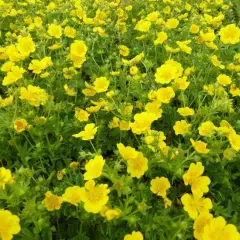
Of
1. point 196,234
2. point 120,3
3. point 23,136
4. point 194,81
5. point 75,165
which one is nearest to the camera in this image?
point 196,234

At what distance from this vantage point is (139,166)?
2.02 m

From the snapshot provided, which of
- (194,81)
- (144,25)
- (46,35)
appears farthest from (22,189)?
(144,25)

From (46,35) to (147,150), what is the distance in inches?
64.4

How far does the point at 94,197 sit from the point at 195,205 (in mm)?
484

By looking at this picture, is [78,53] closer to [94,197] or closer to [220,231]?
[94,197]

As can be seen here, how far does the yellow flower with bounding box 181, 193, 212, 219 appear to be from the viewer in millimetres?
1828

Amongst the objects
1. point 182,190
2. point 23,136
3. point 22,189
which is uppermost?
point 22,189

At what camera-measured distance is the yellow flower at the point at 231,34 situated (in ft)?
10.1

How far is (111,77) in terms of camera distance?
2.93 meters

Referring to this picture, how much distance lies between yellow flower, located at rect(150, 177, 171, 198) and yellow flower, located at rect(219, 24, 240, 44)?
1551mm

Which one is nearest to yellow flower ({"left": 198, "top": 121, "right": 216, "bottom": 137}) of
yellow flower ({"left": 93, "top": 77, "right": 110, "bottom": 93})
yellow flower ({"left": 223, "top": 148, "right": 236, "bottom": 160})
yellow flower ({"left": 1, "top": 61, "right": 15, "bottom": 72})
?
yellow flower ({"left": 223, "top": 148, "right": 236, "bottom": 160})

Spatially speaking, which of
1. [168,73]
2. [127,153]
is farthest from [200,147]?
[168,73]

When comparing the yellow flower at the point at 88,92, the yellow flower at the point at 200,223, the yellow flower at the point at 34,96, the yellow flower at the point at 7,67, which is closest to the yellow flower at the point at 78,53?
the yellow flower at the point at 88,92

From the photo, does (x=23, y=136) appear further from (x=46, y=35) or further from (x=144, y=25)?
(x=144, y=25)
